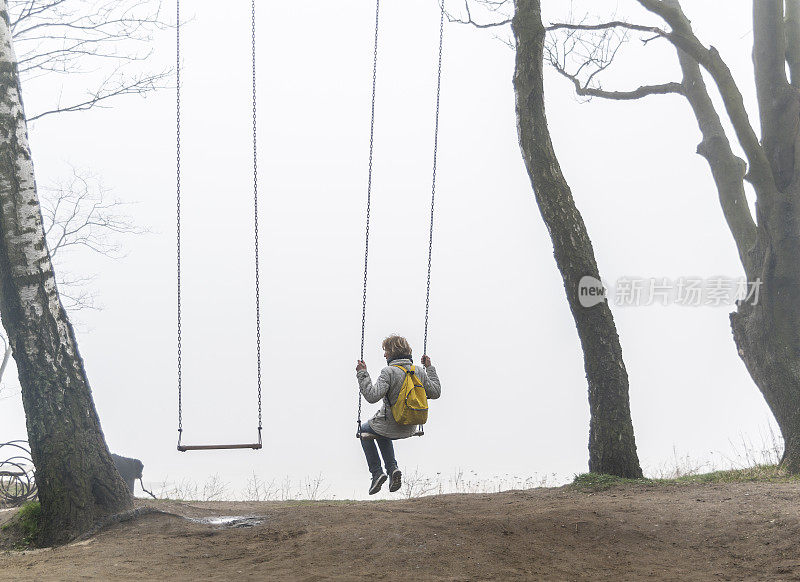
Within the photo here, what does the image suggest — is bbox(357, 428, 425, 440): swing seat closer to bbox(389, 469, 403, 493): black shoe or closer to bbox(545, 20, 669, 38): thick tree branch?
bbox(389, 469, 403, 493): black shoe

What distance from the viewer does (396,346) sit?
21.1 ft

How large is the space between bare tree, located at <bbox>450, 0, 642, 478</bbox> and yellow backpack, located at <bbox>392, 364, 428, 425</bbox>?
1996 mm

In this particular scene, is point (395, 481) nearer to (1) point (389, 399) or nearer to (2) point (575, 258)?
(1) point (389, 399)

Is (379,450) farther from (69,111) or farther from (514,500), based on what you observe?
(69,111)

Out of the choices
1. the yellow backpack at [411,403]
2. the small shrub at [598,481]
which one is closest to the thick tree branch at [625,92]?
the small shrub at [598,481]

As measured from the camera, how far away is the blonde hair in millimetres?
6430

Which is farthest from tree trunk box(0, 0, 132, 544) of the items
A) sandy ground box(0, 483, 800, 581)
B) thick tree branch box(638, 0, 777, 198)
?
thick tree branch box(638, 0, 777, 198)

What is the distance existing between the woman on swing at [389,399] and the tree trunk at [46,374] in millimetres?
1883

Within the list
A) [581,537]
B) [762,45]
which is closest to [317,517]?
[581,537]

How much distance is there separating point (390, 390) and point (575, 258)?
2370 mm

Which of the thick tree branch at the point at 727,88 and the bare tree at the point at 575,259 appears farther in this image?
the thick tree branch at the point at 727,88

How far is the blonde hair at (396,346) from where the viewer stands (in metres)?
6.43

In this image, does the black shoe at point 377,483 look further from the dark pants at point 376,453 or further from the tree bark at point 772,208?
the tree bark at point 772,208

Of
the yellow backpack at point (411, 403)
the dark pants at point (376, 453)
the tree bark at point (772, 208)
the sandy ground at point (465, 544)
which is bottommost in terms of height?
the sandy ground at point (465, 544)
